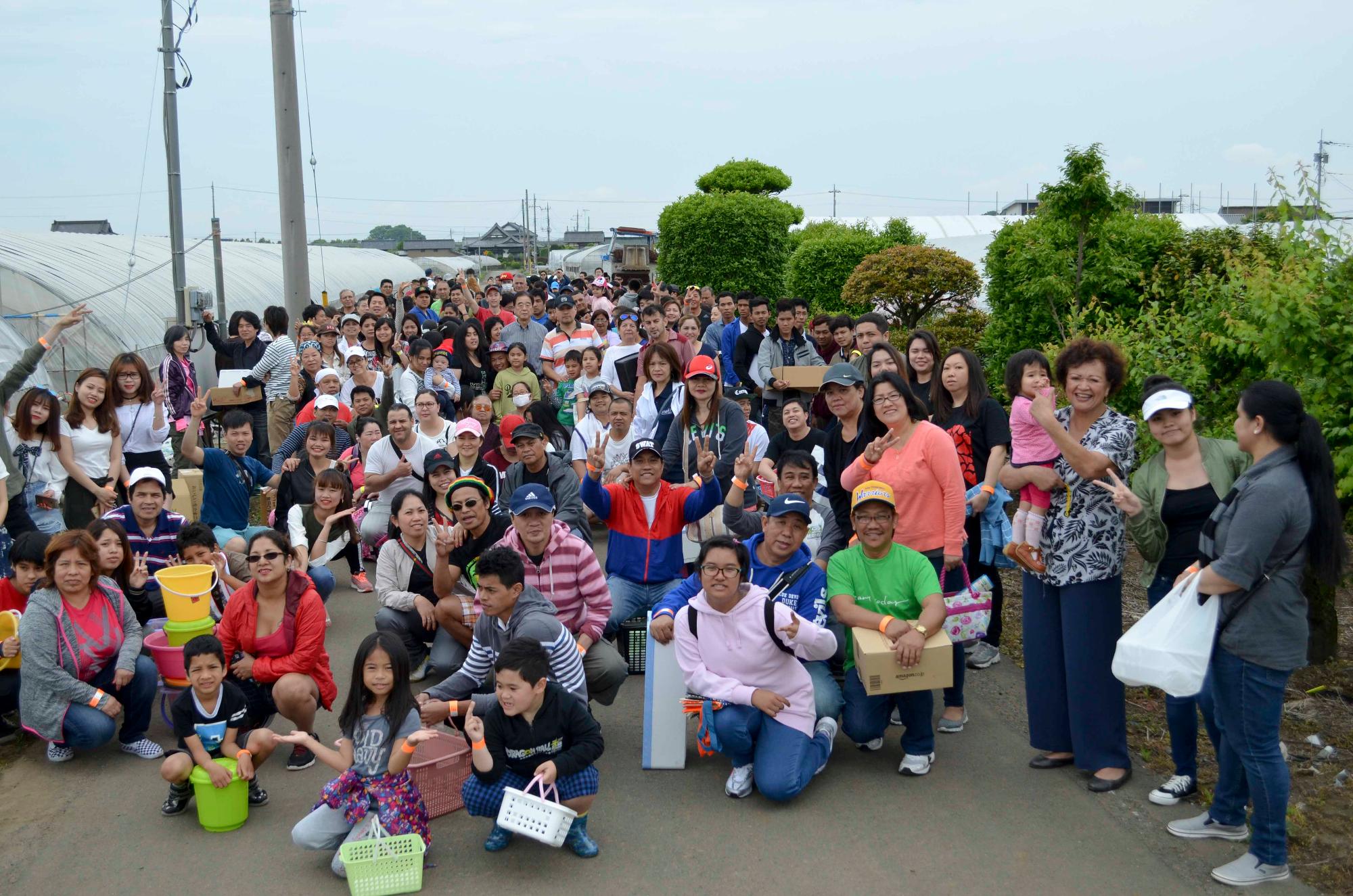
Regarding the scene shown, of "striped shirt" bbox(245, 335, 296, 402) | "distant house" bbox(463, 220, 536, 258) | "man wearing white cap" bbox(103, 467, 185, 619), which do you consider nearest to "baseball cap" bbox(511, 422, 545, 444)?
"man wearing white cap" bbox(103, 467, 185, 619)

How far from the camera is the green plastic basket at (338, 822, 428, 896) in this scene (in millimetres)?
4531

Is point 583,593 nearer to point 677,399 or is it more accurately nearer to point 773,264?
point 677,399

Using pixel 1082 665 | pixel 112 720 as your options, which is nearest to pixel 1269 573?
pixel 1082 665

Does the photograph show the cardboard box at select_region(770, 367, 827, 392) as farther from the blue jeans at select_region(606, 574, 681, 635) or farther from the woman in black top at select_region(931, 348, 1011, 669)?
the blue jeans at select_region(606, 574, 681, 635)

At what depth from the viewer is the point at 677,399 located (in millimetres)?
8797

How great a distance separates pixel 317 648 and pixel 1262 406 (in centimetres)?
473

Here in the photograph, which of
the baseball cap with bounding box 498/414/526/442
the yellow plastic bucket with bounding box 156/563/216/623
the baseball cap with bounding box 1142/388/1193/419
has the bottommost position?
the yellow plastic bucket with bounding box 156/563/216/623

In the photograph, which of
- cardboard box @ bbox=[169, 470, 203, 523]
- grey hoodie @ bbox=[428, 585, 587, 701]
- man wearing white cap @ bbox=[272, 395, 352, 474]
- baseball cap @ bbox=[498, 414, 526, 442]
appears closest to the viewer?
grey hoodie @ bbox=[428, 585, 587, 701]

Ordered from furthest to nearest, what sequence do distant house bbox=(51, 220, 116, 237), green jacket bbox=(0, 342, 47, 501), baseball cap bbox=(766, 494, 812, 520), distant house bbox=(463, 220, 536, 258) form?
distant house bbox=(463, 220, 536, 258), distant house bbox=(51, 220, 116, 237), green jacket bbox=(0, 342, 47, 501), baseball cap bbox=(766, 494, 812, 520)

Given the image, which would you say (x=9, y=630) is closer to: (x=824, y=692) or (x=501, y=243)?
(x=824, y=692)

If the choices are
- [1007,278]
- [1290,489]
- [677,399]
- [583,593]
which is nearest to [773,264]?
[1007,278]

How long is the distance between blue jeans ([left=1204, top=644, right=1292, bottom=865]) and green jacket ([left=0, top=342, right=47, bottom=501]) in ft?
23.5

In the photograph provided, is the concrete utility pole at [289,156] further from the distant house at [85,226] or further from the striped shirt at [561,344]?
the distant house at [85,226]

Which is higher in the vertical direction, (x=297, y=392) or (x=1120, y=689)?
(x=297, y=392)
